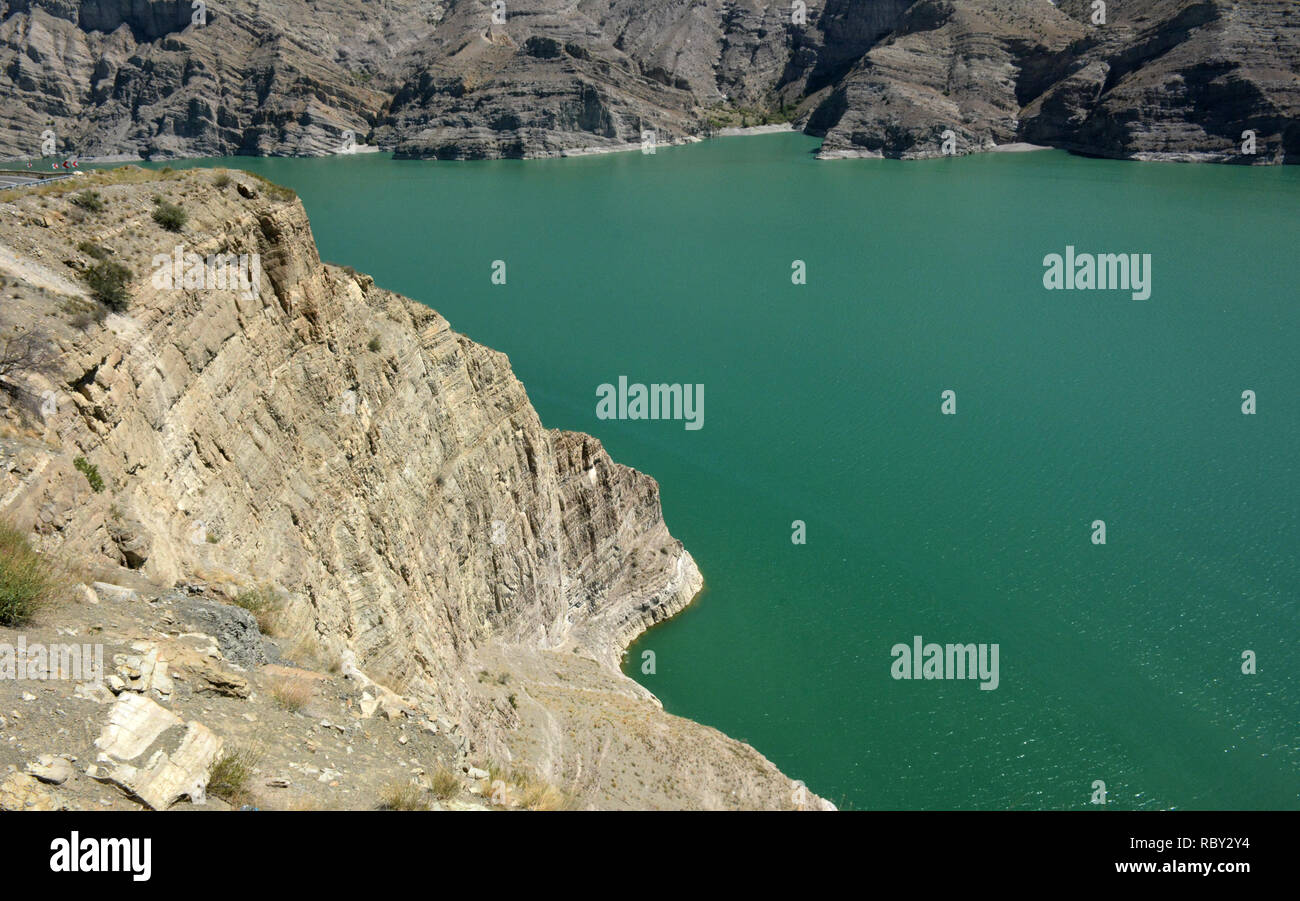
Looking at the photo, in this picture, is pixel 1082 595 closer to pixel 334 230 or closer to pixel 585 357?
pixel 585 357

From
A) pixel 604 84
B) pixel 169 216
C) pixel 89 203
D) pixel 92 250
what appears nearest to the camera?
pixel 92 250

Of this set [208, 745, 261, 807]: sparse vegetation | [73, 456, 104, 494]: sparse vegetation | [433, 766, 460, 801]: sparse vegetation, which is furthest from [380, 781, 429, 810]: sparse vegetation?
[73, 456, 104, 494]: sparse vegetation

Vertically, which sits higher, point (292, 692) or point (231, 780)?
point (292, 692)

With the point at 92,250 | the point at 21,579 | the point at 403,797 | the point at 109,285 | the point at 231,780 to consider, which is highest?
the point at 92,250

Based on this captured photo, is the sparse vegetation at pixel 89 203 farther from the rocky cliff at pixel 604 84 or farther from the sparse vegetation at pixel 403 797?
the rocky cliff at pixel 604 84

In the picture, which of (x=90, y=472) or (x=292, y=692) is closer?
(x=292, y=692)

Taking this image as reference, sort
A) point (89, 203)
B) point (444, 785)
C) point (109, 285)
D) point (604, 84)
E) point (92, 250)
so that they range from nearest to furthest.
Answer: point (444, 785) → point (109, 285) → point (92, 250) → point (89, 203) → point (604, 84)

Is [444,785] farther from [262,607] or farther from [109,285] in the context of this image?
[109,285]

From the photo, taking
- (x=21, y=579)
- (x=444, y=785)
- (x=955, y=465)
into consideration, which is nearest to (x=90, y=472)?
(x=21, y=579)

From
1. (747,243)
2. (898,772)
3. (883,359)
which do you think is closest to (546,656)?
(898,772)
